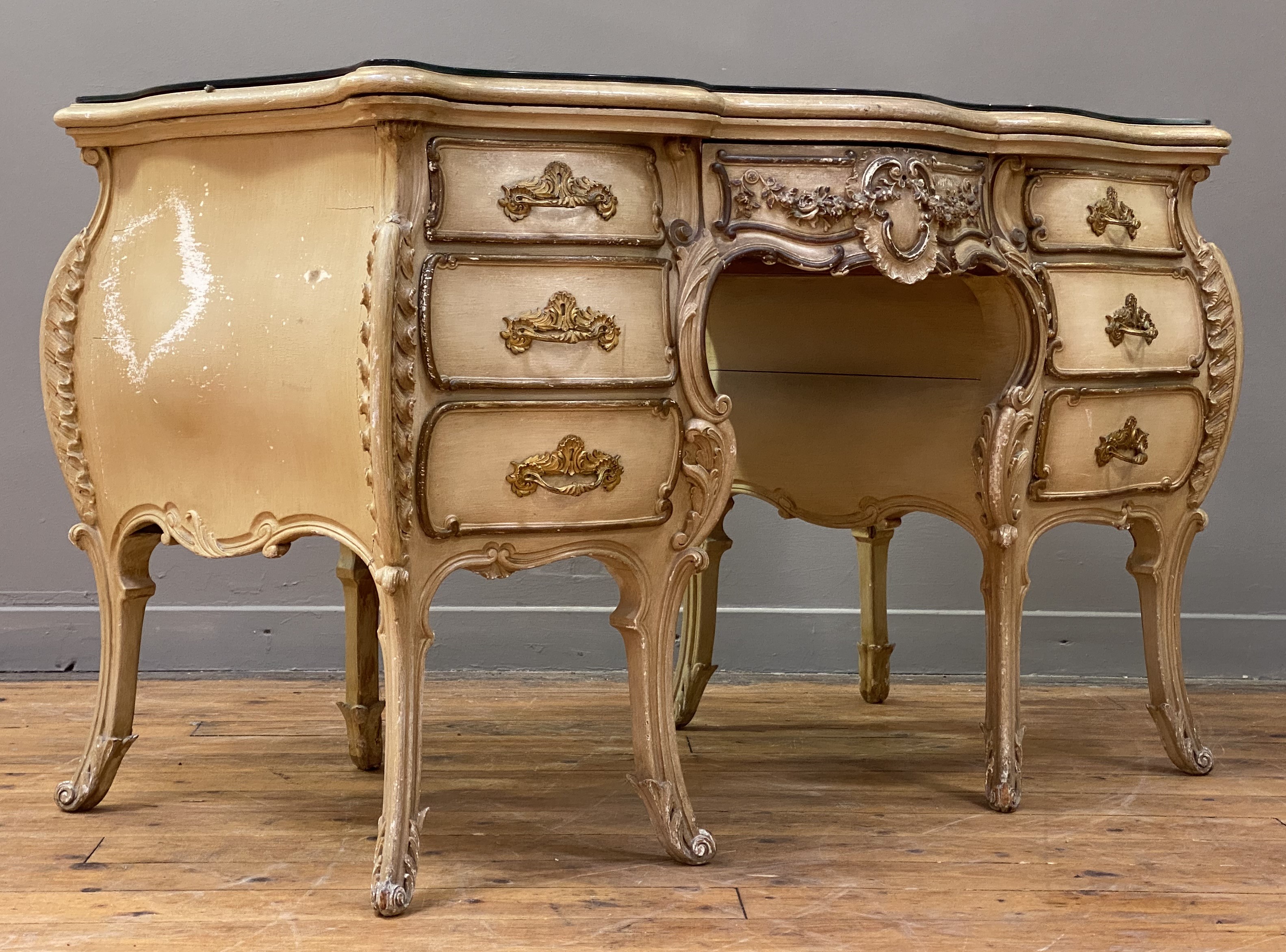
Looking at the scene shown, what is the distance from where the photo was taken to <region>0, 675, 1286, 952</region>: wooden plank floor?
1711 millimetres

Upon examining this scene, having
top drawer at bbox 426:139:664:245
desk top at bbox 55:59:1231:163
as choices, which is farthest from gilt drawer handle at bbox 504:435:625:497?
desk top at bbox 55:59:1231:163

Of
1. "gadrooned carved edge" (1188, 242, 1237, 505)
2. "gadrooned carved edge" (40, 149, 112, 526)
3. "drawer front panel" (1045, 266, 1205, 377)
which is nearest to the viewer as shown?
"gadrooned carved edge" (40, 149, 112, 526)

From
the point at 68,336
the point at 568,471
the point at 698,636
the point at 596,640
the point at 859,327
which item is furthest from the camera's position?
the point at 596,640

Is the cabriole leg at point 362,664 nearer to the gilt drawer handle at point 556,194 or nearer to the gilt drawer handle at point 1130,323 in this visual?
the gilt drawer handle at point 556,194

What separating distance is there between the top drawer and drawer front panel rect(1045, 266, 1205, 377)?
27.8 inches

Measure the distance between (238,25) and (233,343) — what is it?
4.71 feet

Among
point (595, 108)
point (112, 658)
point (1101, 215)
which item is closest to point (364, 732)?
point (112, 658)

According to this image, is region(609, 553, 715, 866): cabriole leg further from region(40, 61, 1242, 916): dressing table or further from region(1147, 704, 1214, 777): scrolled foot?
region(1147, 704, 1214, 777): scrolled foot

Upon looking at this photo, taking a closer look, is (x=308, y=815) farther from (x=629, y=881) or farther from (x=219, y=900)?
(x=629, y=881)

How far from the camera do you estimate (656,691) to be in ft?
6.23

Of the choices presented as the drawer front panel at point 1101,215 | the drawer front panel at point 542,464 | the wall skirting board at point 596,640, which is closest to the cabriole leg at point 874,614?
the wall skirting board at point 596,640

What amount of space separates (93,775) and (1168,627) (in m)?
1.77

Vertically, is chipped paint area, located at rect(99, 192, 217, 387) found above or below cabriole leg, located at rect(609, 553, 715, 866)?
above

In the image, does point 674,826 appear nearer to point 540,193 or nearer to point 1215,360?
point 540,193
